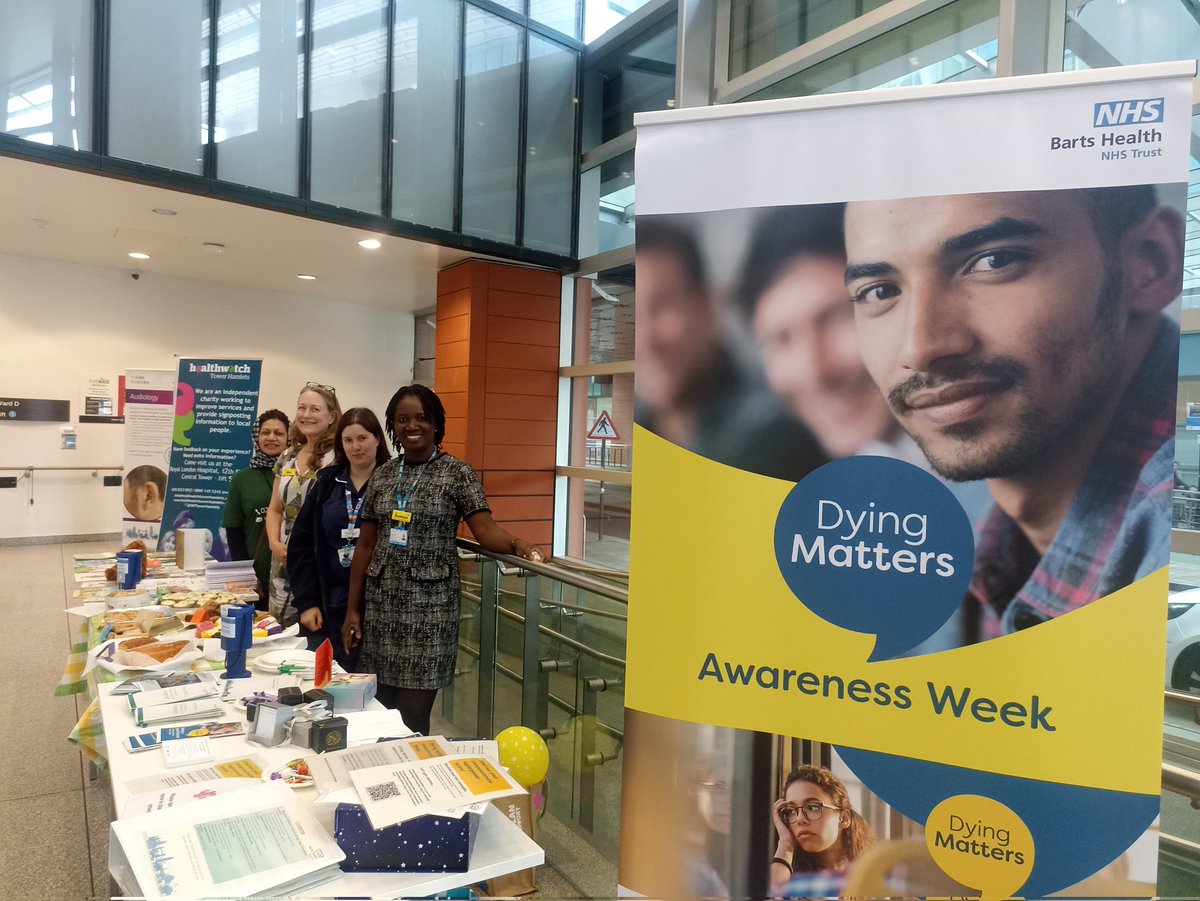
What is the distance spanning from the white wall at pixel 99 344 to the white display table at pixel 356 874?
792 cm

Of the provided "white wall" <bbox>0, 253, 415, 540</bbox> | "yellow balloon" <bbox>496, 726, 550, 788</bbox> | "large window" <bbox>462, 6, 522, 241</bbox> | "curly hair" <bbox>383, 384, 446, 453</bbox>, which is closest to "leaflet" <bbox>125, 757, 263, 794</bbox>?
"yellow balloon" <bbox>496, 726, 550, 788</bbox>

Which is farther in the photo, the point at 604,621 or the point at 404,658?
the point at 604,621

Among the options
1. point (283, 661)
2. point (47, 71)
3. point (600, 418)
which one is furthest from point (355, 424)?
point (600, 418)

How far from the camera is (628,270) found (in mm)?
7605

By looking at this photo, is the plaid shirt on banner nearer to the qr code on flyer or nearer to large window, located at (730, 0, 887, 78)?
the qr code on flyer

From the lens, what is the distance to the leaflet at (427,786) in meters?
1.32

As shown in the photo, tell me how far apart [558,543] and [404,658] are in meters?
5.91

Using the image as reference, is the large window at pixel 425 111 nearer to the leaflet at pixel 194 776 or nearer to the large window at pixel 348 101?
the large window at pixel 348 101

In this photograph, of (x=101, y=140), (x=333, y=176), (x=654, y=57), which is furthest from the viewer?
(x=654, y=57)

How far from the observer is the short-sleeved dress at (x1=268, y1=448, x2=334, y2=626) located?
3.16 m

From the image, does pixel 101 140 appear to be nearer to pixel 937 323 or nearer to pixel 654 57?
pixel 654 57

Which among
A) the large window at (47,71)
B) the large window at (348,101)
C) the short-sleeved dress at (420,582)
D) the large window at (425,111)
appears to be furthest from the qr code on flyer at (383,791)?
the large window at (425,111)

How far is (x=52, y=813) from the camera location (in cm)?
282

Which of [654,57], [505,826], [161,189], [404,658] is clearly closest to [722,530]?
[505,826]
